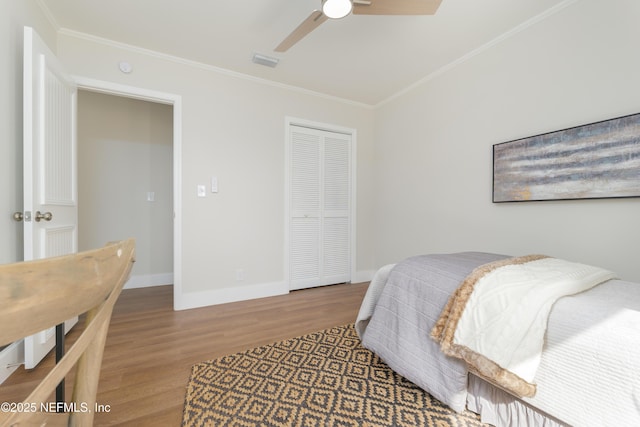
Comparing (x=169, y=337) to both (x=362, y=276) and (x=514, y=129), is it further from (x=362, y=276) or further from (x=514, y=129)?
(x=514, y=129)

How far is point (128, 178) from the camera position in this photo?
3529 mm

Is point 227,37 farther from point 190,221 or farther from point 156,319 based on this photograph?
point 156,319

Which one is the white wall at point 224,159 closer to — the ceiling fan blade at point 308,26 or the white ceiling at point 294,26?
the white ceiling at point 294,26

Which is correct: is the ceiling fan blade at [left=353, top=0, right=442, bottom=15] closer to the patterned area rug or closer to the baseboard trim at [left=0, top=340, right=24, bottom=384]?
the patterned area rug

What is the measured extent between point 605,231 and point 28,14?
13.5 feet

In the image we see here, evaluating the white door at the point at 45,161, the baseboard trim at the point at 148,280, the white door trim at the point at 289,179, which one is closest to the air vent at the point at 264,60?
the white door trim at the point at 289,179

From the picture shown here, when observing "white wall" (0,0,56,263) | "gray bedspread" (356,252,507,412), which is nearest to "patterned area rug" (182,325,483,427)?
"gray bedspread" (356,252,507,412)

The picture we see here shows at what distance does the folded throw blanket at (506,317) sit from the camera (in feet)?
3.45

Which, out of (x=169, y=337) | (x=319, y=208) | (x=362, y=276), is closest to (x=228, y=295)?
(x=169, y=337)

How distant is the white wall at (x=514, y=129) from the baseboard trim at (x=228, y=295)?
5.07 feet

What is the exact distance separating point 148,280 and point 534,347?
399 cm

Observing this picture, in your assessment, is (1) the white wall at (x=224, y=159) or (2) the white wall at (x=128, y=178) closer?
(1) the white wall at (x=224, y=159)

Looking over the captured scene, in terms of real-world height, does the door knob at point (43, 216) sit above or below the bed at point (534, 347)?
above

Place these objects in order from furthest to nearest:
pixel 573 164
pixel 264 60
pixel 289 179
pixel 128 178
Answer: pixel 128 178 < pixel 289 179 < pixel 264 60 < pixel 573 164
